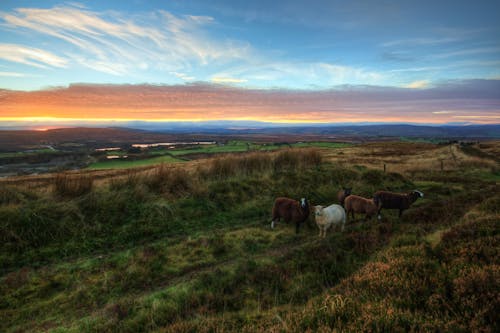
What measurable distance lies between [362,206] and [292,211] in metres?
3.55

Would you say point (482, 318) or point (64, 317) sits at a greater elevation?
point (482, 318)

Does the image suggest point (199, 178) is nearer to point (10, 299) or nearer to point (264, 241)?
point (264, 241)

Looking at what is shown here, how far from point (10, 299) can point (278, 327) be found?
22.0 feet

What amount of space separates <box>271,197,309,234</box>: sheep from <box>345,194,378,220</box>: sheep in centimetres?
278

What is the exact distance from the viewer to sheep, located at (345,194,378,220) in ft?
35.9

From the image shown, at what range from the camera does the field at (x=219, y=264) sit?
13.0 ft

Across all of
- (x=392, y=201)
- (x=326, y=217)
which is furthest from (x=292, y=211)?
(x=392, y=201)

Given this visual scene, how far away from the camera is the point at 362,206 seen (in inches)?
439

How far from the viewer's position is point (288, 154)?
20312 millimetres

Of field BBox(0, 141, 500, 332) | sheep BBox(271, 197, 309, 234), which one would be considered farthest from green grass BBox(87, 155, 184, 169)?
sheep BBox(271, 197, 309, 234)

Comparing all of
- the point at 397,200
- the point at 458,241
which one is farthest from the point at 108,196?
the point at 397,200

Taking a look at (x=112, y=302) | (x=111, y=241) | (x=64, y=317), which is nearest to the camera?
(x=64, y=317)

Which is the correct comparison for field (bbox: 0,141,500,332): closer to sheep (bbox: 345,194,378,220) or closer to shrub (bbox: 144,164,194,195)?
shrub (bbox: 144,164,194,195)

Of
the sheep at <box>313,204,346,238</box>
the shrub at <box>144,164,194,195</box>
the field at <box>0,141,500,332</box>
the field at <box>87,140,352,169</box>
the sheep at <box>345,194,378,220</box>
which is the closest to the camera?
the field at <box>0,141,500,332</box>
